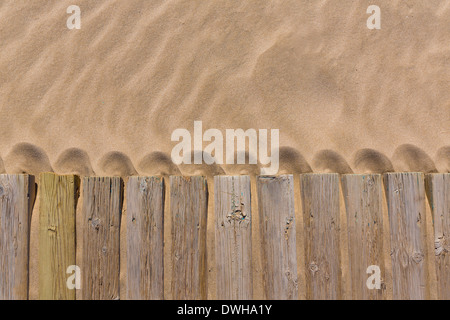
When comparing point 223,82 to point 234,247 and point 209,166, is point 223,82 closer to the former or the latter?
point 209,166

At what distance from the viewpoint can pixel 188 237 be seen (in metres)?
1.99

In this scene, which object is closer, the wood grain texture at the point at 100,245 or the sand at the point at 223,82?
the wood grain texture at the point at 100,245

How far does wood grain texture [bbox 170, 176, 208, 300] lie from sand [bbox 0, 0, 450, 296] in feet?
0.85

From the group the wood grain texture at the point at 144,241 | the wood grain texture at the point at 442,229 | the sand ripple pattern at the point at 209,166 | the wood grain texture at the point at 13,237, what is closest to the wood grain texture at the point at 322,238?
the sand ripple pattern at the point at 209,166

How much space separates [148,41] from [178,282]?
166 cm

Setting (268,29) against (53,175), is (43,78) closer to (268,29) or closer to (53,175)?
(53,175)

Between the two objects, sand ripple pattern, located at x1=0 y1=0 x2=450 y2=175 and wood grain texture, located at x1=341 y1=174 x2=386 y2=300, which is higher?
sand ripple pattern, located at x1=0 y1=0 x2=450 y2=175

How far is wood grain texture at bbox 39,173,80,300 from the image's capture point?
2006 mm

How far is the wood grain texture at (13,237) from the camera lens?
2.01 meters

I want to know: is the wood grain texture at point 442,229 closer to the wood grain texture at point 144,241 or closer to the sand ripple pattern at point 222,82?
the sand ripple pattern at point 222,82

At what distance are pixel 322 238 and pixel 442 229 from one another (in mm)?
741

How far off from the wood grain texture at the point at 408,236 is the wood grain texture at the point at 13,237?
2.23 metres

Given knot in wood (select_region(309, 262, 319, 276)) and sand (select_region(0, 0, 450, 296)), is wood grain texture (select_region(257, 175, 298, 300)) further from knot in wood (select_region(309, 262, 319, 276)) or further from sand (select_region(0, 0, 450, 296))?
sand (select_region(0, 0, 450, 296))

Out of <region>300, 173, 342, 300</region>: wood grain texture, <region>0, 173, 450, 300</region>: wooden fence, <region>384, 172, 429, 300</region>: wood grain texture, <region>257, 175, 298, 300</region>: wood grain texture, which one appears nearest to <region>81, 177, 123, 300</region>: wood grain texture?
<region>0, 173, 450, 300</region>: wooden fence
